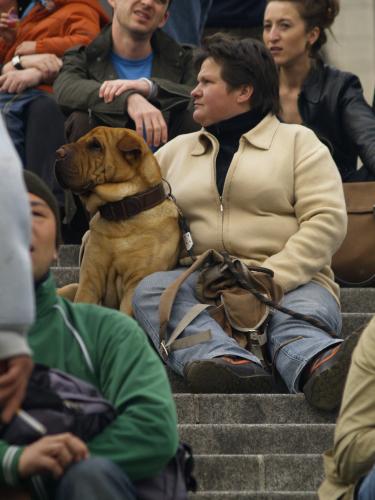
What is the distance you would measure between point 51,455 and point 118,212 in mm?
3151

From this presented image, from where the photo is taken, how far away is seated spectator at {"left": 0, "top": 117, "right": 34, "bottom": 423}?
395cm

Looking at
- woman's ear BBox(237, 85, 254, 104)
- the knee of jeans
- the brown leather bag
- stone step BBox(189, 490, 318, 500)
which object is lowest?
the brown leather bag

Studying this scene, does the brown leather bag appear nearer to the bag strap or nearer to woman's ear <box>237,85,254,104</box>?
woman's ear <box>237,85,254,104</box>

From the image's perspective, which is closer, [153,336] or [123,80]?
[153,336]

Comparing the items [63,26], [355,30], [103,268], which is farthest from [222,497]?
[355,30]

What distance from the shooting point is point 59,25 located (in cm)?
921

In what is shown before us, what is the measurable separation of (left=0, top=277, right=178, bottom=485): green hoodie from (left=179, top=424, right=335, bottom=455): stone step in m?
1.63

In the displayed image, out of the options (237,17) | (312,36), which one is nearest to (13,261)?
(312,36)

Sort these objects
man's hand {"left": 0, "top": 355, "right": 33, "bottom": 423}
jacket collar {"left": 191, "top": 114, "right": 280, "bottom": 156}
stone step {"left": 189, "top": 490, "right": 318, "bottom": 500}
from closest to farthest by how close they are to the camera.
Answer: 1. man's hand {"left": 0, "top": 355, "right": 33, "bottom": 423}
2. stone step {"left": 189, "top": 490, "right": 318, "bottom": 500}
3. jacket collar {"left": 191, "top": 114, "right": 280, "bottom": 156}

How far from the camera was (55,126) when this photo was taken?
855 centimetres

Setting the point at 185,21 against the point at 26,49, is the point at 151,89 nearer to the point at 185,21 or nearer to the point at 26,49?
the point at 26,49

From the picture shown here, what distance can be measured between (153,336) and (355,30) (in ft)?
35.9

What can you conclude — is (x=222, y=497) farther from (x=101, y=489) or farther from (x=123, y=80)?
(x=123, y=80)

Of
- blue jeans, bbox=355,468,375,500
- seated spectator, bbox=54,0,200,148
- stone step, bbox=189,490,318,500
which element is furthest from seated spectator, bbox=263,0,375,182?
blue jeans, bbox=355,468,375,500
